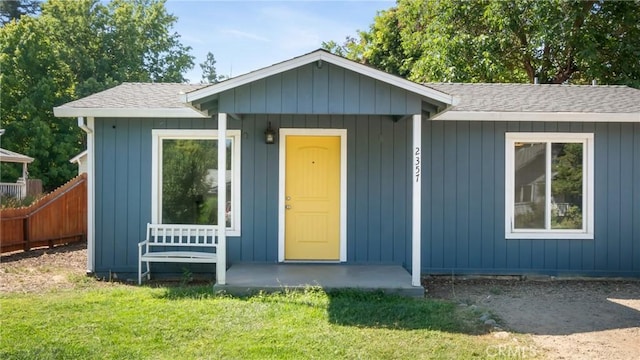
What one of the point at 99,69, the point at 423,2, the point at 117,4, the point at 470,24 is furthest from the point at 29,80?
the point at 470,24

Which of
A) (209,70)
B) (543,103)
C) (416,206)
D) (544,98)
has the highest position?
(209,70)

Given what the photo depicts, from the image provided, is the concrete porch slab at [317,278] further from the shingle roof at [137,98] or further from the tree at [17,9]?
the tree at [17,9]

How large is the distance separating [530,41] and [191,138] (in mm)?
12468

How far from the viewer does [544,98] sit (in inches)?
309

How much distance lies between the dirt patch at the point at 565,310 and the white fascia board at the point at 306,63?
2564mm

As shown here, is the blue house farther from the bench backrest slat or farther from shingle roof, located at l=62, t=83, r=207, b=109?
the bench backrest slat

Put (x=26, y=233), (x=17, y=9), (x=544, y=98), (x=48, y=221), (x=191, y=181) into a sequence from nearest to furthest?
(x=191, y=181)
(x=544, y=98)
(x=26, y=233)
(x=48, y=221)
(x=17, y=9)

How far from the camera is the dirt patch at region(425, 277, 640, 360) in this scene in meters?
4.21

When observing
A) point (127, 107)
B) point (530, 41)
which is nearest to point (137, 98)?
point (127, 107)

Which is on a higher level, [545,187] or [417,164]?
[417,164]

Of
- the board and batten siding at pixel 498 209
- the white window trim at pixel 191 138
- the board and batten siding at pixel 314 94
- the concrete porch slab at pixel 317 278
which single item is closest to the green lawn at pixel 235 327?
the concrete porch slab at pixel 317 278

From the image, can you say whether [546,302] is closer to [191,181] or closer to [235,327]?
[235,327]

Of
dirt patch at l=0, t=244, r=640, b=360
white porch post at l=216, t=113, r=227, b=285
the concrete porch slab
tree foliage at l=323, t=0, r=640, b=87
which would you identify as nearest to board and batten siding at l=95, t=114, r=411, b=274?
the concrete porch slab

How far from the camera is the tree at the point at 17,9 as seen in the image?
1219 inches
